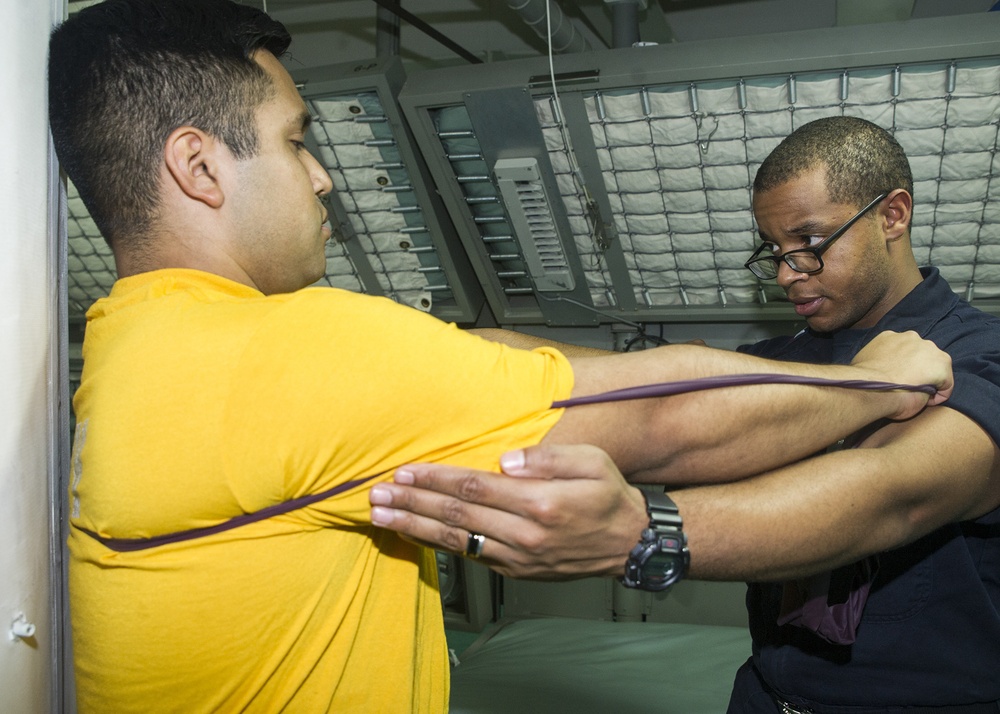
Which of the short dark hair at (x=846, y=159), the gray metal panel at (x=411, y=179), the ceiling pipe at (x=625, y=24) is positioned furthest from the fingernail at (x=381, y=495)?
the ceiling pipe at (x=625, y=24)

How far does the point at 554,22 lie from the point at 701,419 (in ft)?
5.65

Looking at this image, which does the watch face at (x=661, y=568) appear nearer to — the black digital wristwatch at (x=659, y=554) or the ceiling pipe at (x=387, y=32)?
the black digital wristwatch at (x=659, y=554)

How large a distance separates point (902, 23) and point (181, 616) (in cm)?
176

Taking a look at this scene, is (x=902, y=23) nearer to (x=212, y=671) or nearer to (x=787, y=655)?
(x=787, y=655)

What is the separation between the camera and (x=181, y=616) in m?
0.87

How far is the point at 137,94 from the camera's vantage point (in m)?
1.02

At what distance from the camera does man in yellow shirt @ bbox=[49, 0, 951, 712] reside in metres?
0.82

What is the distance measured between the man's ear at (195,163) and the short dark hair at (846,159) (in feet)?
4.04

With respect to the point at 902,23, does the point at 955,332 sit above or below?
below

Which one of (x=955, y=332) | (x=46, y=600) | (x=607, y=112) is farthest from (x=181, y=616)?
(x=607, y=112)

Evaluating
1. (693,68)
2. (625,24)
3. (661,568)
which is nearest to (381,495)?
(661,568)

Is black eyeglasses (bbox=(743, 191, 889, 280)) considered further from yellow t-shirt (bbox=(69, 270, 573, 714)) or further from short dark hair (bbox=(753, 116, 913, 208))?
yellow t-shirt (bbox=(69, 270, 573, 714))

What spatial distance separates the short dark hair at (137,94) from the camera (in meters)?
1.02

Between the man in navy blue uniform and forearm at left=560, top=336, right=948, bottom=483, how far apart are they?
1.3 inches
